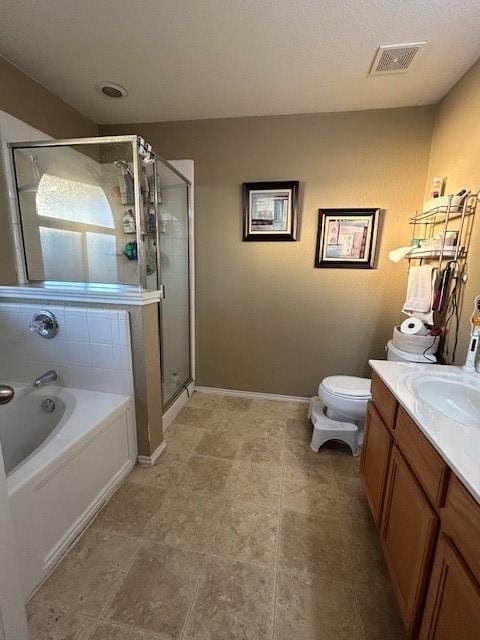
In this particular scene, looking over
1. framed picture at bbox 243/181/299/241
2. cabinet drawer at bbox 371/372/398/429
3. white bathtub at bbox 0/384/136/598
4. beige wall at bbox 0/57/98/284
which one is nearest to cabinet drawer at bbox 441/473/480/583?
cabinet drawer at bbox 371/372/398/429

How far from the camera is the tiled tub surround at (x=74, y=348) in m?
1.67

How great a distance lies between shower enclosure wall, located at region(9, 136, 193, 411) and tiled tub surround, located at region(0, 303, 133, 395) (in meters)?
0.12

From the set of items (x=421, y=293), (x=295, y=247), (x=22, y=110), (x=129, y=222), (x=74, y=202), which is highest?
(x=22, y=110)

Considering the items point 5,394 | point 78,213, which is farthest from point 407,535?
point 78,213

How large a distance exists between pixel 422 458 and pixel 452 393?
456mm

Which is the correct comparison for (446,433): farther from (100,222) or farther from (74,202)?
(74,202)

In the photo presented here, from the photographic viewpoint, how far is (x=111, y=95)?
2049 mm

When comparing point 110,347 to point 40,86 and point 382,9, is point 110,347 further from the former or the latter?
point 382,9

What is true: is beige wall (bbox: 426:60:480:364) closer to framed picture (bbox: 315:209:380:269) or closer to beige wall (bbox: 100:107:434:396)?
beige wall (bbox: 100:107:434:396)

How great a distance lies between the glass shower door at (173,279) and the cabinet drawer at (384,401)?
1496 millimetres

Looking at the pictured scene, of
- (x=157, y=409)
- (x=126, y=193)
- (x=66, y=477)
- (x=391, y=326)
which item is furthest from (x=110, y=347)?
(x=391, y=326)

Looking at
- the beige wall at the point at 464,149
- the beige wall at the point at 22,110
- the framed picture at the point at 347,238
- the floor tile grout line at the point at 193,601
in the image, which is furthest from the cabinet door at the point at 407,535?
the beige wall at the point at 22,110

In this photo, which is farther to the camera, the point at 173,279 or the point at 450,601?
the point at 173,279

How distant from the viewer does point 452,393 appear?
1222 millimetres
